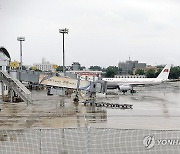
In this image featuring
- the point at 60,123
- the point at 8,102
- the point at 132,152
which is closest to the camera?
the point at 132,152

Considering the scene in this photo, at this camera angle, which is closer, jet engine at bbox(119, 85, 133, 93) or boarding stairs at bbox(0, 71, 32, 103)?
boarding stairs at bbox(0, 71, 32, 103)

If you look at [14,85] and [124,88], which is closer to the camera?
[14,85]

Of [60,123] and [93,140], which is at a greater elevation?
[93,140]

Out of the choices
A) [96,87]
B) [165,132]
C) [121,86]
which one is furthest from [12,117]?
[121,86]

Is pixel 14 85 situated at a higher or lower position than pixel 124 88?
higher

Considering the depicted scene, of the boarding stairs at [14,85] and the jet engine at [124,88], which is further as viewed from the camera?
the jet engine at [124,88]

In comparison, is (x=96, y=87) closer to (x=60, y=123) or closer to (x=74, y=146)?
(x=60, y=123)

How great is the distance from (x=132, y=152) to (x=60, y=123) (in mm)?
16388

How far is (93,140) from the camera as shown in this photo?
13.8 meters

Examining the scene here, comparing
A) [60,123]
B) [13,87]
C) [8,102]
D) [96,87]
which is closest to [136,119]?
[60,123]

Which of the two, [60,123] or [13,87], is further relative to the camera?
[13,87]

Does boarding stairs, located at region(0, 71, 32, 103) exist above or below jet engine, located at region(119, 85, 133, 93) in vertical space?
above

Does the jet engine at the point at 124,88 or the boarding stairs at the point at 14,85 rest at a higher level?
the boarding stairs at the point at 14,85

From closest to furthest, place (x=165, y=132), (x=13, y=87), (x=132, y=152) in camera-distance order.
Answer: (x=132, y=152), (x=165, y=132), (x=13, y=87)
